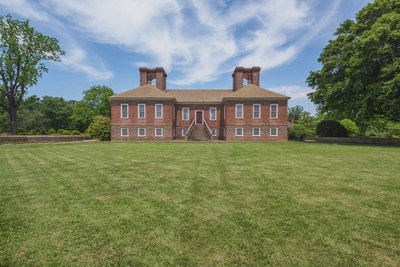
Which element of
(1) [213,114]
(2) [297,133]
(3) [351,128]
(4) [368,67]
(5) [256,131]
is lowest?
(2) [297,133]

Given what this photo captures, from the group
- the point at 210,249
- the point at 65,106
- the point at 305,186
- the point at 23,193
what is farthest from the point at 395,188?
the point at 65,106

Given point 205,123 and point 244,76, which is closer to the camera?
point 205,123

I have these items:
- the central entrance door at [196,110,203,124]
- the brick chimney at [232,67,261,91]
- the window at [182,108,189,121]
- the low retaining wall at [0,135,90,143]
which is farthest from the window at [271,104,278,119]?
the low retaining wall at [0,135,90,143]

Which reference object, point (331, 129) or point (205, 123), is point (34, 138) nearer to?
point (205, 123)

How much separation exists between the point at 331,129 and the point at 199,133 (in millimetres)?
19081

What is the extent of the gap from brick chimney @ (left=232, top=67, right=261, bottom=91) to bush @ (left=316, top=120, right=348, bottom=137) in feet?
41.4

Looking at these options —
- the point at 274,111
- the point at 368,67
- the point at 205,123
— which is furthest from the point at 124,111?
the point at 368,67

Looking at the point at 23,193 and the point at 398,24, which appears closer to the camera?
the point at 23,193

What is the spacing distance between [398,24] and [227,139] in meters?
20.0

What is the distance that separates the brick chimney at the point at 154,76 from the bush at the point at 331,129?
87.7 feet

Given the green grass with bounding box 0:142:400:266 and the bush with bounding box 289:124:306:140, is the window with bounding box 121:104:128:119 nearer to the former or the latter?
the green grass with bounding box 0:142:400:266

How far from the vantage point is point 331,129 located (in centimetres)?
2517

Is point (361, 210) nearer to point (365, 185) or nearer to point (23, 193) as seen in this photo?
point (365, 185)

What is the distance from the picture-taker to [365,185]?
471 centimetres
